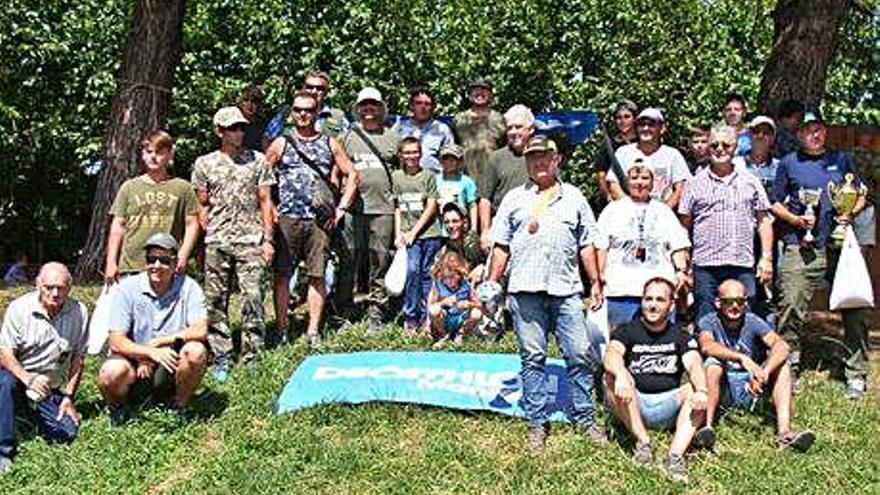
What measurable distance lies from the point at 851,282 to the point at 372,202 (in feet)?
12.0

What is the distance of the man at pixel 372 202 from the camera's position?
8523mm

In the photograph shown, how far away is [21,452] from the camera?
661 cm

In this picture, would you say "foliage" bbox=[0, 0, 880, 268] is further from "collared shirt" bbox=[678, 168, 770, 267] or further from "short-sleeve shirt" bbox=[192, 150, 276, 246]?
"collared shirt" bbox=[678, 168, 770, 267]

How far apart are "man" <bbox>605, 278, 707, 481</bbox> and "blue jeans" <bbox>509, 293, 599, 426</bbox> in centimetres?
18

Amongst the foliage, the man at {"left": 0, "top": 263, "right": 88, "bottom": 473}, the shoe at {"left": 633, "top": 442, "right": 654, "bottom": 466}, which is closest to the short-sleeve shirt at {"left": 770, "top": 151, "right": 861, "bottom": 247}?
the shoe at {"left": 633, "top": 442, "right": 654, "bottom": 466}

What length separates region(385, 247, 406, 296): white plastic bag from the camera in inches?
327

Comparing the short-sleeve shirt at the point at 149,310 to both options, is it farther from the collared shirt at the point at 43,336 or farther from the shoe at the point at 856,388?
the shoe at the point at 856,388

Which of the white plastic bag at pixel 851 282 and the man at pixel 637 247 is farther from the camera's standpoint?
the white plastic bag at pixel 851 282

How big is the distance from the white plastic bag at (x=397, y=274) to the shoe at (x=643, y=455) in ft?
8.92

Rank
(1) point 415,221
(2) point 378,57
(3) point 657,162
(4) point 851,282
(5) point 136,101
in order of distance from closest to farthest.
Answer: (4) point 851,282 < (3) point 657,162 < (1) point 415,221 < (5) point 136,101 < (2) point 378,57

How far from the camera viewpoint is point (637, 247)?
678 cm

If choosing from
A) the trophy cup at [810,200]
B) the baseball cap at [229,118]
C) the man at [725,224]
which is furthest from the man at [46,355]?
the trophy cup at [810,200]

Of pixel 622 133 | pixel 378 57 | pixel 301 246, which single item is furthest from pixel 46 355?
pixel 378 57

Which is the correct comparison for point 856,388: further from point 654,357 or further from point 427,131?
point 427,131
